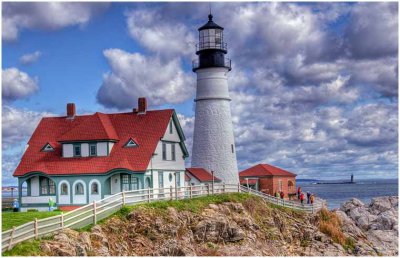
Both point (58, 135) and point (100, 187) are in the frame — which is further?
point (58, 135)

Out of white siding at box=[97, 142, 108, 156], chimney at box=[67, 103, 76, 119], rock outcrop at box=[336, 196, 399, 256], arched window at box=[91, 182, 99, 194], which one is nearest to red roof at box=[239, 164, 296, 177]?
rock outcrop at box=[336, 196, 399, 256]

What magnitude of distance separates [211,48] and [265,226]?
1427 cm

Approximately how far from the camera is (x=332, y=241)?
3725 centimetres

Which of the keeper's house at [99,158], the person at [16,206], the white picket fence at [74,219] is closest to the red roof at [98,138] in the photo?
the keeper's house at [99,158]

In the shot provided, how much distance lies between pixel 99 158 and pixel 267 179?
20022 mm

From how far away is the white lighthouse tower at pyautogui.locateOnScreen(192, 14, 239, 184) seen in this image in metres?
45.0

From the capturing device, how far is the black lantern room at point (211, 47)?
45.0 metres

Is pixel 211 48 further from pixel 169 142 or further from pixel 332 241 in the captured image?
pixel 332 241

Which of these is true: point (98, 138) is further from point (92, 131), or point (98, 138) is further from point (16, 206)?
point (16, 206)

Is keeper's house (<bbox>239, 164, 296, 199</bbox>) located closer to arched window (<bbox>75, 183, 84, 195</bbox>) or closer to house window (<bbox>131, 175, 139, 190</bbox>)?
house window (<bbox>131, 175, 139, 190</bbox>)

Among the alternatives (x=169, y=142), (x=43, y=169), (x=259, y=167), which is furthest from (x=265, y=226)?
(x=259, y=167)

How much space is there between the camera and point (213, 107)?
45125mm

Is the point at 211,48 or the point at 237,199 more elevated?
the point at 211,48

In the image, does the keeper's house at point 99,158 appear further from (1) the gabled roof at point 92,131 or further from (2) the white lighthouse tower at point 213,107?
(2) the white lighthouse tower at point 213,107
